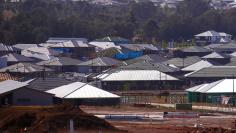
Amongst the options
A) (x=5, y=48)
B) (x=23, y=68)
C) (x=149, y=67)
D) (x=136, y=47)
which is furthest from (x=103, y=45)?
(x=149, y=67)

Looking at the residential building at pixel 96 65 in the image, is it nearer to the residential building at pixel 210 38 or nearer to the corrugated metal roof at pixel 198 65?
the corrugated metal roof at pixel 198 65

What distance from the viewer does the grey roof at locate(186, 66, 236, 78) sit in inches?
3152

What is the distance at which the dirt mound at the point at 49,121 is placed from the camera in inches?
1657

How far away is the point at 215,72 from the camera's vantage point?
81125 millimetres

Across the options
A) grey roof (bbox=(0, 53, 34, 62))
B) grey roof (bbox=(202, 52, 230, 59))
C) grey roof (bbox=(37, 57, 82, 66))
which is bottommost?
grey roof (bbox=(37, 57, 82, 66))

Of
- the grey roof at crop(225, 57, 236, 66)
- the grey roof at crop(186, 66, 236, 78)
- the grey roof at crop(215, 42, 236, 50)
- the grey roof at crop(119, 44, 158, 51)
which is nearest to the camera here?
the grey roof at crop(186, 66, 236, 78)

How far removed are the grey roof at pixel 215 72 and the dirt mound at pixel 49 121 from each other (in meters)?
35.8

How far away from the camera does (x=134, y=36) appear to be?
138 meters

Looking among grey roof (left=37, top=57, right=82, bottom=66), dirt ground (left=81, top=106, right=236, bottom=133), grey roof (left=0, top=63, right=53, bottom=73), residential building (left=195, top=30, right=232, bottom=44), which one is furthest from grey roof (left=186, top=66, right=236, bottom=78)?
residential building (left=195, top=30, right=232, bottom=44)

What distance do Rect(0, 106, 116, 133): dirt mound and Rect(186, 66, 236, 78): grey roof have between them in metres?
35.8

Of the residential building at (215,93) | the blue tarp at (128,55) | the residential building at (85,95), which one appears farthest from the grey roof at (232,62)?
the residential building at (85,95)

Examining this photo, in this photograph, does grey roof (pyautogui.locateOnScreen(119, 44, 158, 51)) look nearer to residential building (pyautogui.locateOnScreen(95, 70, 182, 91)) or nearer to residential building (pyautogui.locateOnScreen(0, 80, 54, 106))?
residential building (pyautogui.locateOnScreen(95, 70, 182, 91))

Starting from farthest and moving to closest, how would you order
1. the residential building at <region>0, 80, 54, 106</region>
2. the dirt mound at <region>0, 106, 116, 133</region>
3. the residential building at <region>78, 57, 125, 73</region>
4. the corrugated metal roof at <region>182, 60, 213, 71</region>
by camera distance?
the residential building at <region>78, 57, 125, 73</region> < the corrugated metal roof at <region>182, 60, 213, 71</region> < the residential building at <region>0, 80, 54, 106</region> < the dirt mound at <region>0, 106, 116, 133</region>

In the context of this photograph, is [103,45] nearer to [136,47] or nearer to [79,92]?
[136,47]
